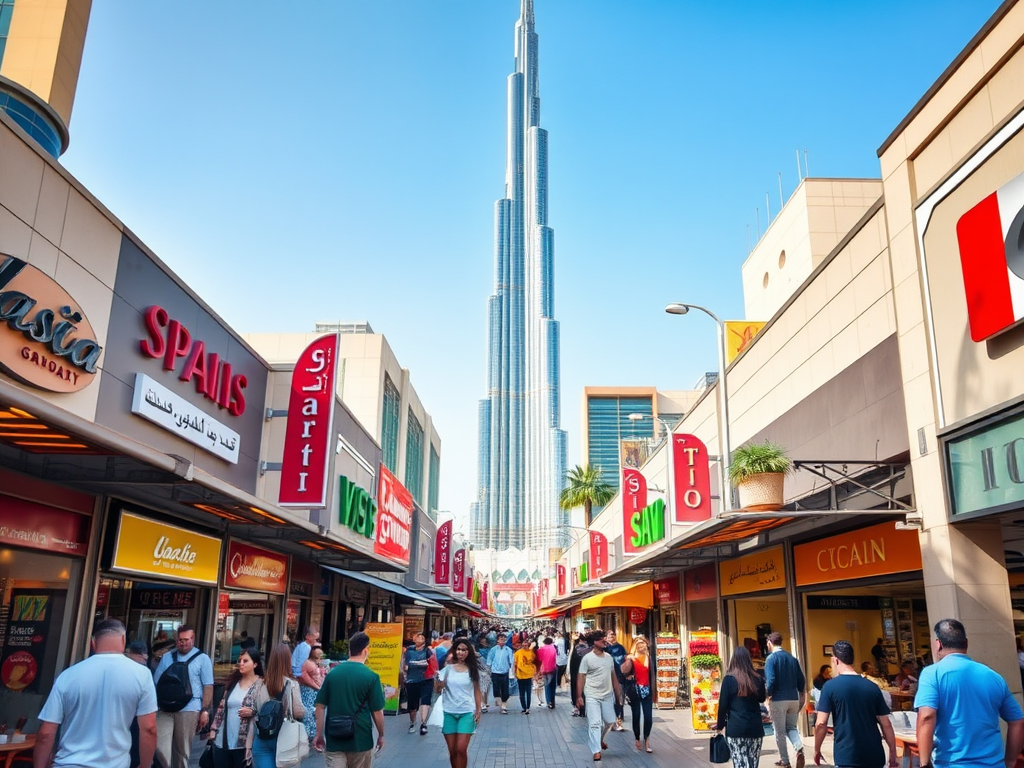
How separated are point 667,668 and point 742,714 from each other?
11.1 metres

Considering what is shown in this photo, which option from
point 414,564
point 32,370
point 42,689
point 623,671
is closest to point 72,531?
→ point 42,689

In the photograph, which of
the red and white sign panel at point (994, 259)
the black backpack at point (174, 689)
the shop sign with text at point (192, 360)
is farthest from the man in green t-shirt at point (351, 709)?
the red and white sign panel at point (994, 259)

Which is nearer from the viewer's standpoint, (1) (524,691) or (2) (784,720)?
(2) (784,720)

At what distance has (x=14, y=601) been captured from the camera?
9.74 meters

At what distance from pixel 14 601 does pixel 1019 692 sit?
11402 mm

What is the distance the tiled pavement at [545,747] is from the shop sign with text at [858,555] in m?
2.84

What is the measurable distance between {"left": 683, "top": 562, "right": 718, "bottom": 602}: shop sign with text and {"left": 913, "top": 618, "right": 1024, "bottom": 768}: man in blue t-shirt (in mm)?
15671

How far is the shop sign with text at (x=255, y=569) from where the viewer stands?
1541 centimetres

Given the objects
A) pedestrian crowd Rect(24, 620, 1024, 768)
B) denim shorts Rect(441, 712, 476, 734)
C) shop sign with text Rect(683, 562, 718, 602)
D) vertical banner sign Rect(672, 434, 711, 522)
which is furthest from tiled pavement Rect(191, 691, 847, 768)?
vertical banner sign Rect(672, 434, 711, 522)

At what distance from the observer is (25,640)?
9.95m

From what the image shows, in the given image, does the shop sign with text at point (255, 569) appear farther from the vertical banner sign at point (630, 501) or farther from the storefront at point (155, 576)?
the vertical banner sign at point (630, 501)

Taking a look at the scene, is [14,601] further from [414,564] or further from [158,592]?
[414,564]

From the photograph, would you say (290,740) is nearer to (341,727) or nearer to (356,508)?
(341,727)

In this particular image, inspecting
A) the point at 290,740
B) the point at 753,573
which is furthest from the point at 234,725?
the point at 753,573
